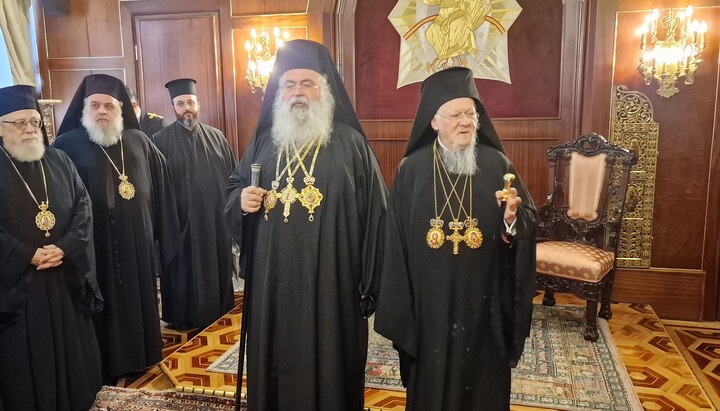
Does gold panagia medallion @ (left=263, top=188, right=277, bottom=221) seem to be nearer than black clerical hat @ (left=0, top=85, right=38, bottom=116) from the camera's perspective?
Yes

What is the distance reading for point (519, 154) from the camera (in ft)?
19.4

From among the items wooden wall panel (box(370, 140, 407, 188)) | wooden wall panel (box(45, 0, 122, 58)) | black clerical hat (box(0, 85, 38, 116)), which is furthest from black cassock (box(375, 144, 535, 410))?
wooden wall panel (box(45, 0, 122, 58))

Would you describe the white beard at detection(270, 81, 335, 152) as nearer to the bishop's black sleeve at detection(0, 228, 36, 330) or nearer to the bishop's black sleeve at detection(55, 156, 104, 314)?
the bishop's black sleeve at detection(55, 156, 104, 314)

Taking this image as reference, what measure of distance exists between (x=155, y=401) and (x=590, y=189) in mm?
4078

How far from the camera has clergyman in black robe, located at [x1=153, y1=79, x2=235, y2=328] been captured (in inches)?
195

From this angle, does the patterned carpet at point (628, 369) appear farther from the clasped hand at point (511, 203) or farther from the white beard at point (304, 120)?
the white beard at point (304, 120)

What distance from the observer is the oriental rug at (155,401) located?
3451 mm

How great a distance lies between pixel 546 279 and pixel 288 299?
2.86 metres

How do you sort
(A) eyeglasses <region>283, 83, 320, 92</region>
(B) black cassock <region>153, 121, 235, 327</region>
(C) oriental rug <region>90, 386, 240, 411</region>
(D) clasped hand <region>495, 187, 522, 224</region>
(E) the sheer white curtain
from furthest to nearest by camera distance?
(E) the sheer white curtain → (B) black cassock <region>153, 121, 235, 327</region> → (C) oriental rug <region>90, 386, 240, 411</region> → (A) eyeglasses <region>283, 83, 320, 92</region> → (D) clasped hand <region>495, 187, 522, 224</region>

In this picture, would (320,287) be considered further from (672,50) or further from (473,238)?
(672,50)

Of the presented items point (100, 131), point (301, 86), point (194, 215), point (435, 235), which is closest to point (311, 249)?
point (435, 235)

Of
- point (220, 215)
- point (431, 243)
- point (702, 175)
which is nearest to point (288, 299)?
point (431, 243)

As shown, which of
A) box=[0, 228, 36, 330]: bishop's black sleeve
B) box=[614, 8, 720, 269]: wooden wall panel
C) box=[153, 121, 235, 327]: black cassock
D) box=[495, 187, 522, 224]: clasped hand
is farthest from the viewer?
box=[614, 8, 720, 269]: wooden wall panel

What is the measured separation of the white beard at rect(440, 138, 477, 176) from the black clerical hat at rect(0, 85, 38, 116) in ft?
8.25
